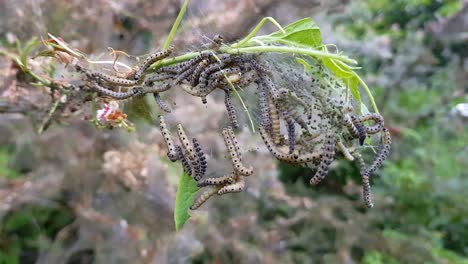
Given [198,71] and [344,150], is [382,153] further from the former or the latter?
[198,71]

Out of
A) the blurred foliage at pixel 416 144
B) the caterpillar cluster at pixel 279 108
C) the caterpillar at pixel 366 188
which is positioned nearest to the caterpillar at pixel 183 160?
the caterpillar cluster at pixel 279 108

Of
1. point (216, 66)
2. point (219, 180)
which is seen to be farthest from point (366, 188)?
point (216, 66)

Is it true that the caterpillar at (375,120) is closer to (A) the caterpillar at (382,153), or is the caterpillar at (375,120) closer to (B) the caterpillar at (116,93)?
(A) the caterpillar at (382,153)

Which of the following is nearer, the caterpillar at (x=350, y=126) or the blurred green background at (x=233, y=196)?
the caterpillar at (x=350, y=126)

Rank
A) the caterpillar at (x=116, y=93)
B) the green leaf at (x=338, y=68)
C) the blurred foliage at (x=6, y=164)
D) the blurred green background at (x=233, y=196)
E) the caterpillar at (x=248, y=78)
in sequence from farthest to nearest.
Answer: the blurred foliage at (x=6, y=164)
the blurred green background at (x=233, y=196)
the caterpillar at (x=116, y=93)
the caterpillar at (x=248, y=78)
the green leaf at (x=338, y=68)

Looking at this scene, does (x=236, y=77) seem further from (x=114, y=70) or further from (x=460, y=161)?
(x=460, y=161)

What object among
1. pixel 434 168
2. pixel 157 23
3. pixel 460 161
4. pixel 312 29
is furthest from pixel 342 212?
pixel 312 29

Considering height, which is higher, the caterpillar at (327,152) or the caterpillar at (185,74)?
the caterpillar at (185,74)
